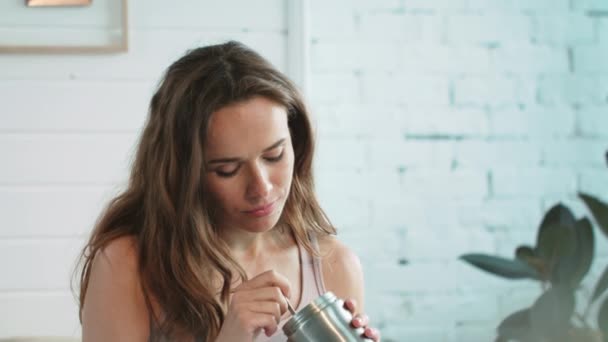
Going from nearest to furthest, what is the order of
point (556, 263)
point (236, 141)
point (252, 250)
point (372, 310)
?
point (556, 263), point (236, 141), point (252, 250), point (372, 310)

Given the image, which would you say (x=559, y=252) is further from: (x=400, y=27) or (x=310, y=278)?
(x=400, y=27)

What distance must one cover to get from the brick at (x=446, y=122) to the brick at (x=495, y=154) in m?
0.03

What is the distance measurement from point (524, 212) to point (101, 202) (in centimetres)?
95

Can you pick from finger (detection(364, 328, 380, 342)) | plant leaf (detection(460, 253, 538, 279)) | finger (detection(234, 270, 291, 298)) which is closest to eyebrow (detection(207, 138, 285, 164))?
finger (detection(234, 270, 291, 298))

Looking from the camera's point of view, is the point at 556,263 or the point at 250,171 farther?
the point at 250,171

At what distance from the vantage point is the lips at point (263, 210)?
995 mm

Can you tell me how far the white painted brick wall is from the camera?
180 cm

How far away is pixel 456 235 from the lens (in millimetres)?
1867

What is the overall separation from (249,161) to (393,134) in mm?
887

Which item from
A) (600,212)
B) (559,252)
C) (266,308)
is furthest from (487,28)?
(559,252)

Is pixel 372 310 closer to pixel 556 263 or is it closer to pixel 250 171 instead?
pixel 250 171

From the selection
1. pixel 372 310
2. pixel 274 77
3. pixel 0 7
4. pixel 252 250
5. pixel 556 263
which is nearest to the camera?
pixel 556 263

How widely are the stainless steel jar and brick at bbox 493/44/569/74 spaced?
1.17 m

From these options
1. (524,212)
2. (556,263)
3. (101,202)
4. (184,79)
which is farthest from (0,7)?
(556,263)
